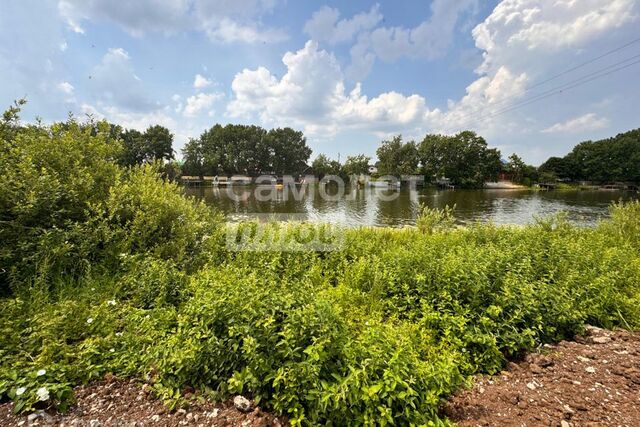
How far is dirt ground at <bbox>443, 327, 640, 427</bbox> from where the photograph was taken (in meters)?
2.35

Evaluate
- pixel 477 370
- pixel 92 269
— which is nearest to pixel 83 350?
pixel 92 269

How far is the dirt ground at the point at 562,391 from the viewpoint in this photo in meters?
2.35

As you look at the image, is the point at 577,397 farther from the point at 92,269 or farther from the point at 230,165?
the point at 230,165

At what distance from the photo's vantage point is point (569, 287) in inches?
170

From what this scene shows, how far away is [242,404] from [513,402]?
246 cm

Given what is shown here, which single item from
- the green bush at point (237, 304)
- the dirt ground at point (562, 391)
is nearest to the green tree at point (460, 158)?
the green bush at point (237, 304)

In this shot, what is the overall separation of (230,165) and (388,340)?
68828mm

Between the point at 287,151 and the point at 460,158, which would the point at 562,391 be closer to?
the point at 460,158

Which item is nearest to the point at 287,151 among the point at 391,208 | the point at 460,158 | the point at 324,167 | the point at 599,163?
the point at 324,167

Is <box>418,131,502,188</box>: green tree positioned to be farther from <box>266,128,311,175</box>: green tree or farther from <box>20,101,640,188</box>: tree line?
<box>266,128,311,175</box>: green tree

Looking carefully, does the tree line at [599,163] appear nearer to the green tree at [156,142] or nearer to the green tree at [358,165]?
the green tree at [358,165]

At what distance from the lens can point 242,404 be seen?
2285 mm

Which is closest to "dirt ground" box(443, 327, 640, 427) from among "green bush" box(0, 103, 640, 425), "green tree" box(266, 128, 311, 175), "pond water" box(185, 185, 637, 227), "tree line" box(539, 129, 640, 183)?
"green bush" box(0, 103, 640, 425)

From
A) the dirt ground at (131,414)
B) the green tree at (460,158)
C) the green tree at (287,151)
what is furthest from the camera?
the green tree at (287,151)
